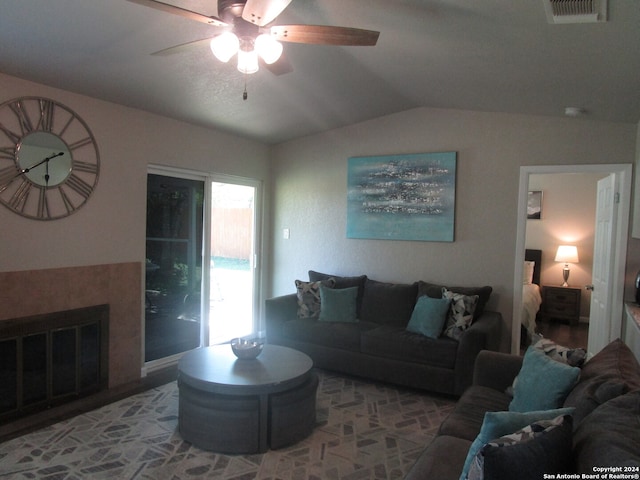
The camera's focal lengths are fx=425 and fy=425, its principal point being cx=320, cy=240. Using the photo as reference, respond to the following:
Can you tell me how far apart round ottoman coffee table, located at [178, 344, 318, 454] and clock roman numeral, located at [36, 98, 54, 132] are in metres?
2.10

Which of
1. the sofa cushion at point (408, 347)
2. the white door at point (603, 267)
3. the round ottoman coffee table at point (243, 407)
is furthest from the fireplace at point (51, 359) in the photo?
the white door at point (603, 267)

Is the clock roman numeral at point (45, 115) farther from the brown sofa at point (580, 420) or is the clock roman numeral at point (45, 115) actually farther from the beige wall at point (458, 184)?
the brown sofa at point (580, 420)

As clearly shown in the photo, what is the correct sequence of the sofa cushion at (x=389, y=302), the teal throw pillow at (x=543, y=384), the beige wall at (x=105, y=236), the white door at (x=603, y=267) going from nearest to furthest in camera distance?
the teal throw pillow at (x=543, y=384) < the beige wall at (x=105, y=236) < the white door at (x=603, y=267) < the sofa cushion at (x=389, y=302)

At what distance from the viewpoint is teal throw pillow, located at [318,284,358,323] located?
4.40 metres

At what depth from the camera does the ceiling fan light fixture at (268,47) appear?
2.09 metres

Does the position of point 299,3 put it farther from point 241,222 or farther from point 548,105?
point 241,222

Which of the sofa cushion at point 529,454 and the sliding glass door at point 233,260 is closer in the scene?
the sofa cushion at point 529,454

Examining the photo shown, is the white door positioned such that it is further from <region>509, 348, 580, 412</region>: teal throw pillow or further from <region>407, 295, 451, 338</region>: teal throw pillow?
<region>509, 348, 580, 412</region>: teal throw pillow

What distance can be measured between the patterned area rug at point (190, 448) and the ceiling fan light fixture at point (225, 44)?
2346mm

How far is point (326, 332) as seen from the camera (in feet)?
13.8

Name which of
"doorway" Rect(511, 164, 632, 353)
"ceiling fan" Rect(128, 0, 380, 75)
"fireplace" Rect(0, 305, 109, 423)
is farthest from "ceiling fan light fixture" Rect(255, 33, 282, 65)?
"doorway" Rect(511, 164, 632, 353)

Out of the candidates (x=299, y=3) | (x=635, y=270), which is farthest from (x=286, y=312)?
(x=635, y=270)

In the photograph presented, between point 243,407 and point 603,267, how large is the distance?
359 centimetres

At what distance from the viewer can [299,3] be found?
97.2 inches
